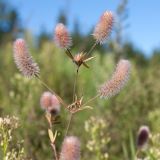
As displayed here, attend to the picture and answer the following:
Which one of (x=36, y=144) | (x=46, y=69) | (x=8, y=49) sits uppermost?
(x=8, y=49)

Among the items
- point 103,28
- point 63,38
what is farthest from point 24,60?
point 103,28

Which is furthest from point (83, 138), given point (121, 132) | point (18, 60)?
point (18, 60)

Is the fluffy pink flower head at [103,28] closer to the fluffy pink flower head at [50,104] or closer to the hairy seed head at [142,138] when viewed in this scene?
the fluffy pink flower head at [50,104]

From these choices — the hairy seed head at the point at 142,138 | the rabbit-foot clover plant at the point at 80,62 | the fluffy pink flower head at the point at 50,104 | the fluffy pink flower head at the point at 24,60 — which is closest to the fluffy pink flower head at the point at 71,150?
the rabbit-foot clover plant at the point at 80,62

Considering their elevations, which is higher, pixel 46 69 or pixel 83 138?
pixel 46 69

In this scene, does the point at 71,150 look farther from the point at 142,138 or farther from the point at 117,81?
the point at 142,138

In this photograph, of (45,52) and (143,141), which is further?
(45,52)

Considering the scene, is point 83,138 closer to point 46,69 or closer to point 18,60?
point 46,69
